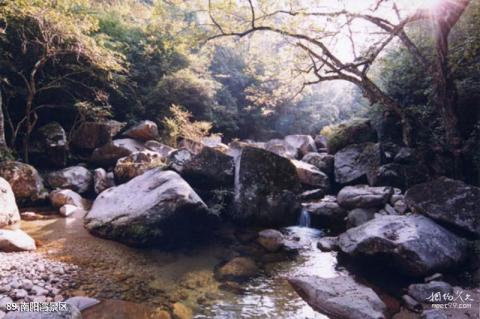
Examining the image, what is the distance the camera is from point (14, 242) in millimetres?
4711

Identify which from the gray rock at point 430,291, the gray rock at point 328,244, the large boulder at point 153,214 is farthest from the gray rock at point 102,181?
the gray rock at point 430,291

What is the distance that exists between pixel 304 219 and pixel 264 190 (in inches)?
49.7

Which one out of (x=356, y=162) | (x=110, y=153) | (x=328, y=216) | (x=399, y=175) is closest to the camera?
(x=328, y=216)

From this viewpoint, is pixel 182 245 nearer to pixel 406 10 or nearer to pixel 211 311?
pixel 211 311

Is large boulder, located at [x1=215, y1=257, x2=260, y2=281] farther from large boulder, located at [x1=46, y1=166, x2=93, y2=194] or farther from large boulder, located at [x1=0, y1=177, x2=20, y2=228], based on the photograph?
large boulder, located at [x1=46, y1=166, x2=93, y2=194]

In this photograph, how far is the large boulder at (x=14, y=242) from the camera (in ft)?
15.3

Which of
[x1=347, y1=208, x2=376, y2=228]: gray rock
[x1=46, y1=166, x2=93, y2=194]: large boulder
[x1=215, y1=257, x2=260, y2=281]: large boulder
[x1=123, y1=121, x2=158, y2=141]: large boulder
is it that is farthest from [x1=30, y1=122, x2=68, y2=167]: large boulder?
[x1=347, y1=208, x2=376, y2=228]: gray rock

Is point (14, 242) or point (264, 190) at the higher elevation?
point (264, 190)

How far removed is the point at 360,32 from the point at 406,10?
1.03m

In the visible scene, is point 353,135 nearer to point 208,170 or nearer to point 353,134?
point 353,134

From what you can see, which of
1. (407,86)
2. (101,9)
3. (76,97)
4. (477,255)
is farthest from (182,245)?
(101,9)

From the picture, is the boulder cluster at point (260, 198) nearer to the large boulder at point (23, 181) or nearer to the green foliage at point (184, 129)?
the large boulder at point (23, 181)

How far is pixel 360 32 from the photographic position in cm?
731

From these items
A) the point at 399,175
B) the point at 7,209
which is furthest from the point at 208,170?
the point at 399,175
